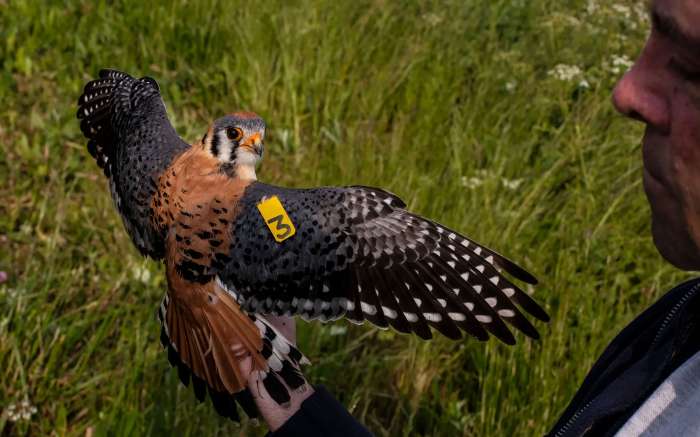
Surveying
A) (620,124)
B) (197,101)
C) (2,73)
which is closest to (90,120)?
(197,101)

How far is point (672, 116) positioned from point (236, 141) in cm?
111

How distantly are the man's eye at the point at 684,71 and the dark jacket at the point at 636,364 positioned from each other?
458 millimetres

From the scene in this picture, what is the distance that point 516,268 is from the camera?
2070 mm

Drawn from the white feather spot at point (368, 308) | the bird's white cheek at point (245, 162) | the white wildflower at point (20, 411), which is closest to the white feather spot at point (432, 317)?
the white feather spot at point (368, 308)

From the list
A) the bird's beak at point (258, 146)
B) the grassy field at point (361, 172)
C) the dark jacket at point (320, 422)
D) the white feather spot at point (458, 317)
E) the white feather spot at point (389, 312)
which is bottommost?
the grassy field at point (361, 172)

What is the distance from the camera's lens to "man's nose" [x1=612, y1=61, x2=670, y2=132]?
50.5 inches

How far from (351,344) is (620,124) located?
188cm

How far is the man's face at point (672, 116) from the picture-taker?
1201 millimetres

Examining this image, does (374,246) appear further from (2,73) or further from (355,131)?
(2,73)

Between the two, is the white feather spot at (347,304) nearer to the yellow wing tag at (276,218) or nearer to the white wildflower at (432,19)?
the yellow wing tag at (276,218)

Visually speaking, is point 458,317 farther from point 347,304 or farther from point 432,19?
point 432,19

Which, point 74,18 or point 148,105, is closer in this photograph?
point 148,105

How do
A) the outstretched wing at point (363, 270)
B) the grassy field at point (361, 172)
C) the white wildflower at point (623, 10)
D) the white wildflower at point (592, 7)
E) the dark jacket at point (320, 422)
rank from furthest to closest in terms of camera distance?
1. the white wildflower at point (592, 7)
2. the white wildflower at point (623, 10)
3. the grassy field at point (361, 172)
4. the outstretched wing at point (363, 270)
5. the dark jacket at point (320, 422)

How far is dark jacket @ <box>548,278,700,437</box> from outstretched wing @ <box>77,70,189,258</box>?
1046mm
